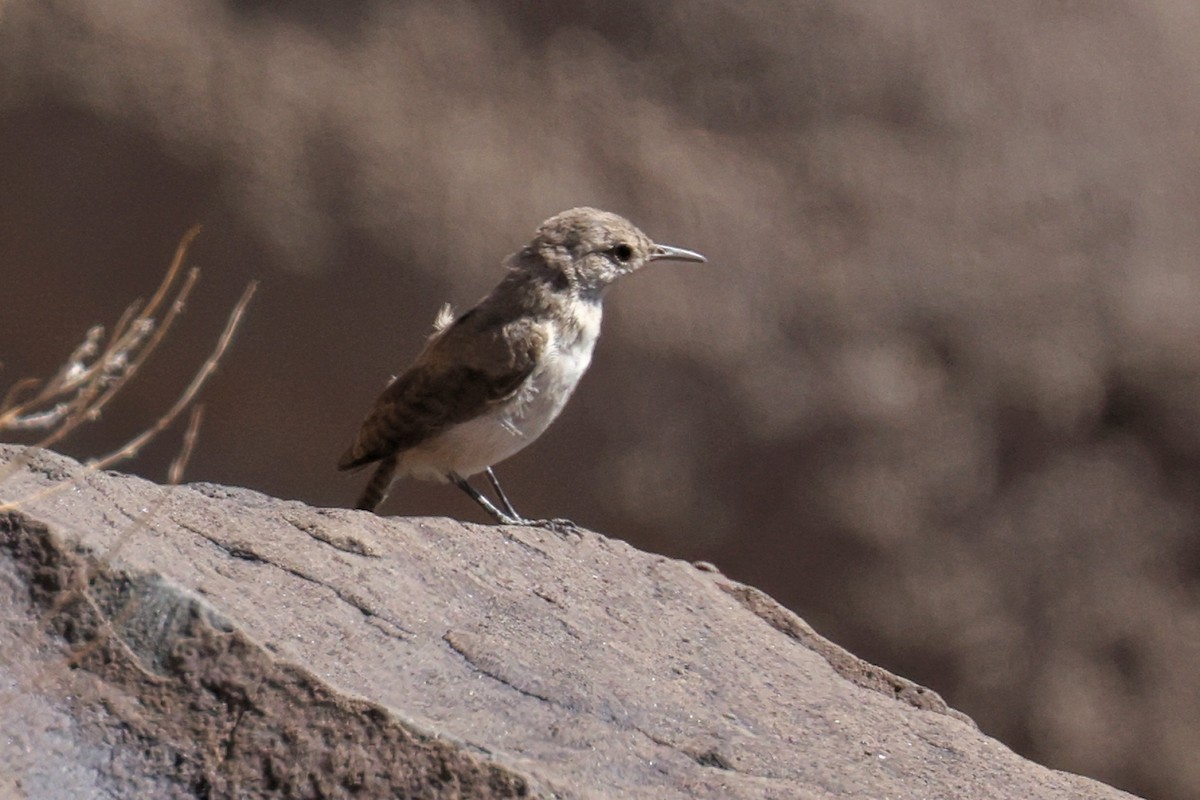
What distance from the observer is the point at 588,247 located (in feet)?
20.9

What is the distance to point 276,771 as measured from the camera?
331cm

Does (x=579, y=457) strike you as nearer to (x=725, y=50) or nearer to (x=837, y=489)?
(x=837, y=489)

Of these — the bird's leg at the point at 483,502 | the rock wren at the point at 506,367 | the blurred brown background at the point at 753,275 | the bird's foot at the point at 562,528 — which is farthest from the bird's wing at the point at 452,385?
the blurred brown background at the point at 753,275

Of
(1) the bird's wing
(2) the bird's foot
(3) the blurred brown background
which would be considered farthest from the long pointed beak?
(3) the blurred brown background

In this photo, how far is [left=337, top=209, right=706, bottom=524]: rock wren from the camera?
615cm

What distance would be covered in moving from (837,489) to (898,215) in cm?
133

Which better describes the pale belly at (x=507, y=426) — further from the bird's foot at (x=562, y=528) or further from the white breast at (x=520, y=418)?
the bird's foot at (x=562, y=528)

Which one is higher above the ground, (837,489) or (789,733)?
(837,489)

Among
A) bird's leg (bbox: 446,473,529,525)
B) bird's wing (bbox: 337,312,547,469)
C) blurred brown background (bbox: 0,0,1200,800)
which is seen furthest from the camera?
blurred brown background (bbox: 0,0,1200,800)

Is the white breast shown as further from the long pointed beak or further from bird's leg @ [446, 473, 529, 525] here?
the long pointed beak

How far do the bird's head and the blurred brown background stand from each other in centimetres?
166

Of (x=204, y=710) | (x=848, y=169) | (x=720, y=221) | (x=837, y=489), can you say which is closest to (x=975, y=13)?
(x=848, y=169)

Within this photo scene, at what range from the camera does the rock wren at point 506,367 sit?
615cm

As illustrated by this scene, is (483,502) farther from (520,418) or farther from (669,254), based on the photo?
(669,254)
